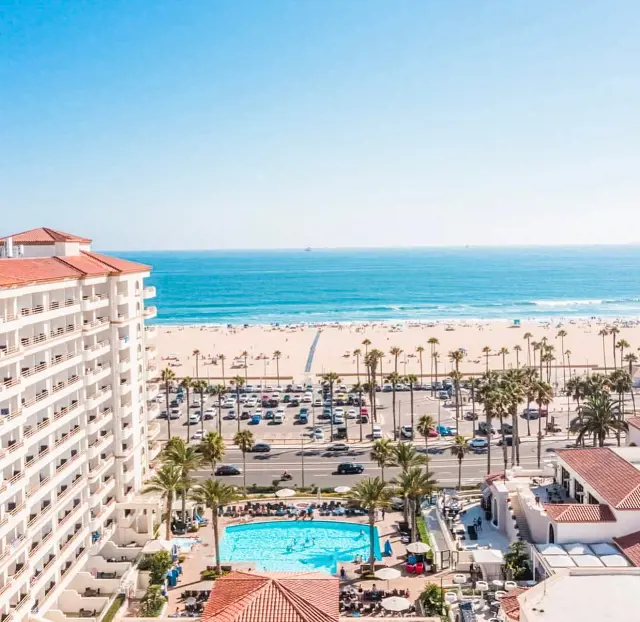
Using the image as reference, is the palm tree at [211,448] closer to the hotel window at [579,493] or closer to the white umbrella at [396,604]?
the white umbrella at [396,604]

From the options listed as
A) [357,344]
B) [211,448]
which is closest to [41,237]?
[211,448]

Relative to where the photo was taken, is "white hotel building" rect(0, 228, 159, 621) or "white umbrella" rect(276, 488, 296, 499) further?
"white umbrella" rect(276, 488, 296, 499)

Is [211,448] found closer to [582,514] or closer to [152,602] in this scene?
[152,602]

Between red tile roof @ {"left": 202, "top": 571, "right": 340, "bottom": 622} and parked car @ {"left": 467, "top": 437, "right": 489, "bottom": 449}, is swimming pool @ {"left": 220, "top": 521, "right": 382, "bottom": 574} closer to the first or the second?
red tile roof @ {"left": 202, "top": 571, "right": 340, "bottom": 622}

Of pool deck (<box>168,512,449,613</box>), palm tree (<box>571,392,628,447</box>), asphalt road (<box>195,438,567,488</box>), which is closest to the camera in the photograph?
pool deck (<box>168,512,449,613</box>)

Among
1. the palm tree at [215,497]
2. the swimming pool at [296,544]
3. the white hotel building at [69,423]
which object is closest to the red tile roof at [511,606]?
the swimming pool at [296,544]

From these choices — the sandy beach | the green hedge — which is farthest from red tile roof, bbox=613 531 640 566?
the sandy beach
